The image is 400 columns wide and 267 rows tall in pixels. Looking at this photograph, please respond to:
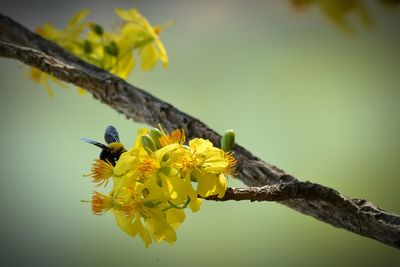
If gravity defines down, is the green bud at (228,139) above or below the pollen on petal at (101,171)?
above

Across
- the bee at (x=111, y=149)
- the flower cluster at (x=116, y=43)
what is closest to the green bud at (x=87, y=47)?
the flower cluster at (x=116, y=43)

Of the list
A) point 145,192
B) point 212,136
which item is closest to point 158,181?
point 145,192

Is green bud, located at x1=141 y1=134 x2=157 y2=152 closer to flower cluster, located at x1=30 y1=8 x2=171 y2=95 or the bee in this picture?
the bee

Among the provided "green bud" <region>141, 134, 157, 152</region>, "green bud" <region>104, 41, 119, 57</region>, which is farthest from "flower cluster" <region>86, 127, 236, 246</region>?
"green bud" <region>104, 41, 119, 57</region>

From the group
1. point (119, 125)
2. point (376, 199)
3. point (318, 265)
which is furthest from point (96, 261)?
point (376, 199)

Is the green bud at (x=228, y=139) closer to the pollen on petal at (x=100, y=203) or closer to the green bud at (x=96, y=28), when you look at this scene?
the pollen on petal at (x=100, y=203)

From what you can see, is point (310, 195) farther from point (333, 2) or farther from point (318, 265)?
point (333, 2)

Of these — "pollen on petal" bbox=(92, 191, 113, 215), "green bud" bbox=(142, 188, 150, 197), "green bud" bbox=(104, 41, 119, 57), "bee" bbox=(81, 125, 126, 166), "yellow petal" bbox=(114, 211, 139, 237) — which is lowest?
"yellow petal" bbox=(114, 211, 139, 237)
